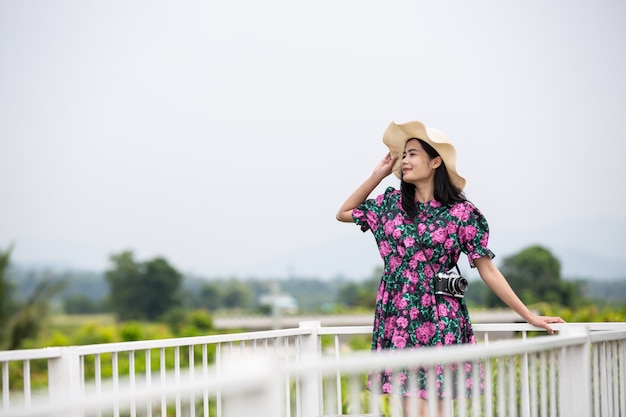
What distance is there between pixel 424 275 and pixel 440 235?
0.53 ft

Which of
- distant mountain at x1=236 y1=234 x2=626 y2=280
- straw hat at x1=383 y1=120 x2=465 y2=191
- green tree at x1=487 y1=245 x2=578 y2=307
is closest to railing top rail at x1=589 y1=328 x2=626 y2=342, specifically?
straw hat at x1=383 y1=120 x2=465 y2=191

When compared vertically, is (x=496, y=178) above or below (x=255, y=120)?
below

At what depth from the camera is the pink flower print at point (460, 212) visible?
350 cm

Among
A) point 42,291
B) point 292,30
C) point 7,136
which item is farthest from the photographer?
point 292,30

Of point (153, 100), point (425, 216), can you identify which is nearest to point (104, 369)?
point (425, 216)

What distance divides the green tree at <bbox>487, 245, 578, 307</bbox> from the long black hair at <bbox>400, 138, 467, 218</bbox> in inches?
2437

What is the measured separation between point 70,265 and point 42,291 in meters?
62.5

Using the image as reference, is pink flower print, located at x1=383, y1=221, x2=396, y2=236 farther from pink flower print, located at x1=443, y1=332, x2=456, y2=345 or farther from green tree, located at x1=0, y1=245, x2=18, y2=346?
green tree, located at x1=0, y1=245, x2=18, y2=346

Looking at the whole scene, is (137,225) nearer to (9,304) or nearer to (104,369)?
(9,304)

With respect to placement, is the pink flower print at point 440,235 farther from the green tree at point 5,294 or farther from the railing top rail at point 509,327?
the green tree at point 5,294

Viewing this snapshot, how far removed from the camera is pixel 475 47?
8594 cm

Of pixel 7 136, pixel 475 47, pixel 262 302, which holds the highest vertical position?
pixel 475 47

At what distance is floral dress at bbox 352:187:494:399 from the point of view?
3.47 meters

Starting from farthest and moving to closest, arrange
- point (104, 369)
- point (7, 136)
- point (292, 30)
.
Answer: point (292, 30), point (7, 136), point (104, 369)
